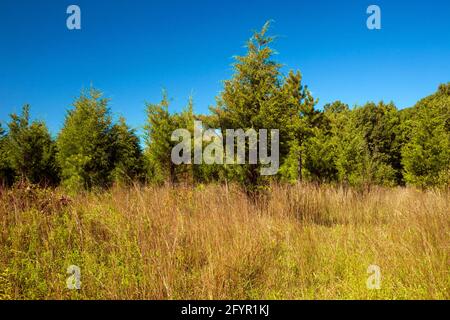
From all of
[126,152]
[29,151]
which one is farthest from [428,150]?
[29,151]

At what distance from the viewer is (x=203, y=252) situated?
3219mm

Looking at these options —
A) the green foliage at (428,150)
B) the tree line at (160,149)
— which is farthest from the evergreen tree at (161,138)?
the green foliage at (428,150)

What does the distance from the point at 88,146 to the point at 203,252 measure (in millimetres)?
11135

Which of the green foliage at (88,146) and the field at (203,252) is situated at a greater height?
the green foliage at (88,146)

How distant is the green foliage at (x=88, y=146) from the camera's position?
12.0 m

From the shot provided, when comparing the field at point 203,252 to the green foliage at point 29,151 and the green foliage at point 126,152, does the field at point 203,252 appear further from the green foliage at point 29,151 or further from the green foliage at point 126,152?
the green foliage at point 29,151

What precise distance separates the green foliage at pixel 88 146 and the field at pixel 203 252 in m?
7.96

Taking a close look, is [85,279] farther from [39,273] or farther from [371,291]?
[371,291]

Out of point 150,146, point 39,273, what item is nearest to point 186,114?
point 150,146

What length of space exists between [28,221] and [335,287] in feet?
14.8

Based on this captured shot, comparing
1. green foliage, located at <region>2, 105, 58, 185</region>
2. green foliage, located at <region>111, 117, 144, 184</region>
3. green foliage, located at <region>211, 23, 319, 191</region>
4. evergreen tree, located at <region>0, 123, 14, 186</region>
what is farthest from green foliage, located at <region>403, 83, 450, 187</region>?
evergreen tree, located at <region>0, 123, 14, 186</region>

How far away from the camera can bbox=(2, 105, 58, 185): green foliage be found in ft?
46.7

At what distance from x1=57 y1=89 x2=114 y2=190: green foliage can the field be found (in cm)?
796

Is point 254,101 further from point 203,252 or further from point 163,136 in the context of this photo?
point 163,136
